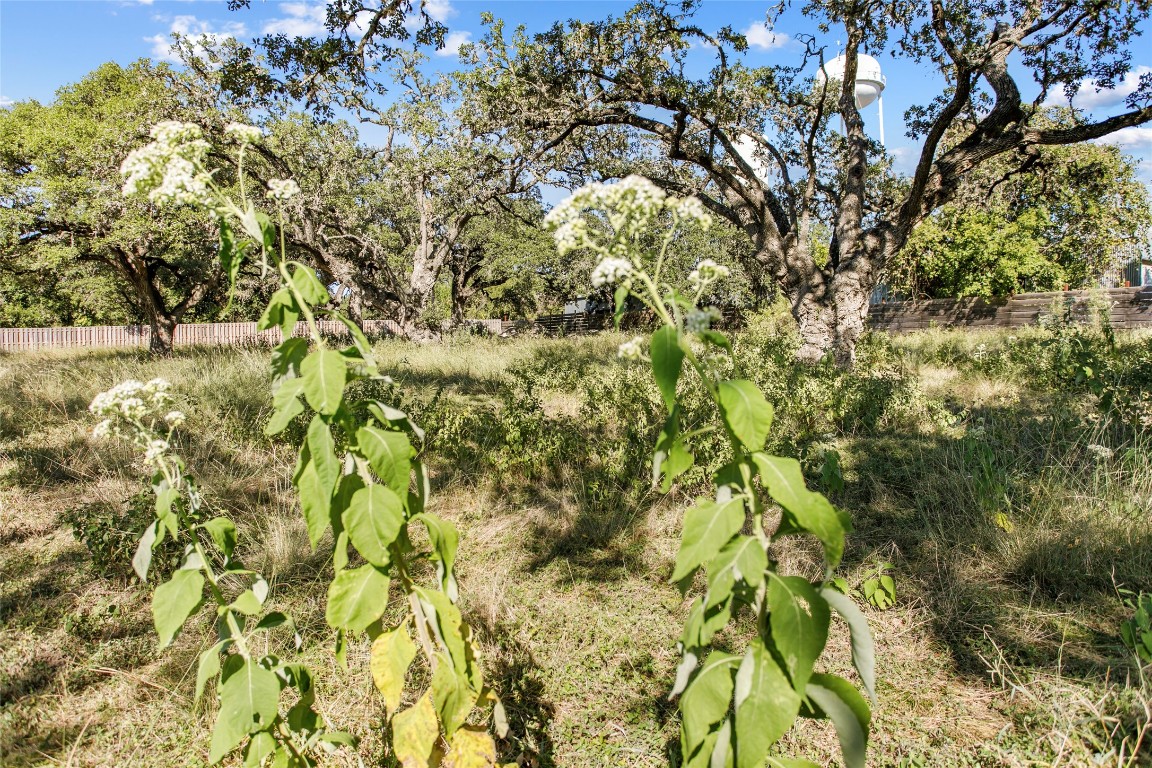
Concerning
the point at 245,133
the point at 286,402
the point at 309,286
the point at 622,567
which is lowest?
the point at 622,567

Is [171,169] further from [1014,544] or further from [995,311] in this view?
[995,311]

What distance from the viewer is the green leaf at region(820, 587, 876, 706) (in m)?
1.16

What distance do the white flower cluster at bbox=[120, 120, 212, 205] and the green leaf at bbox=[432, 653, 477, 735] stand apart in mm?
1235

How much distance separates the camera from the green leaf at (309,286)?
139 cm

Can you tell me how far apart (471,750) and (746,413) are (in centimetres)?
110

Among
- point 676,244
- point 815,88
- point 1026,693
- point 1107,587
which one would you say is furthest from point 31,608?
point 676,244

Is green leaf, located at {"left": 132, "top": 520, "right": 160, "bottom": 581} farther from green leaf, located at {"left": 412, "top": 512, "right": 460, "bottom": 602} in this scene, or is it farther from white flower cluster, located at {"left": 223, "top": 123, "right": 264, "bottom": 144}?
white flower cluster, located at {"left": 223, "top": 123, "right": 264, "bottom": 144}

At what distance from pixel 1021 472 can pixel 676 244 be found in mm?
19123

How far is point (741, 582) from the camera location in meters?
1.36

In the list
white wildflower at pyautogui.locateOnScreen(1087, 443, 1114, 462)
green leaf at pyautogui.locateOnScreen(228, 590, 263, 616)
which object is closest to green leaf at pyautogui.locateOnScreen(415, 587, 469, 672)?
green leaf at pyautogui.locateOnScreen(228, 590, 263, 616)

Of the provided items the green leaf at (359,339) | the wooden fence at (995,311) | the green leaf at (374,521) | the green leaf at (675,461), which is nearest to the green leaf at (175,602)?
the green leaf at (374,521)

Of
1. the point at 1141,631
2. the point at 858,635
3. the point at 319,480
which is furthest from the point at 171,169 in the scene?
the point at 1141,631

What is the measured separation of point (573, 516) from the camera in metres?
3.98

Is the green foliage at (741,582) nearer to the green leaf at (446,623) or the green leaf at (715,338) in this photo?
the green leaf at (715,338)
